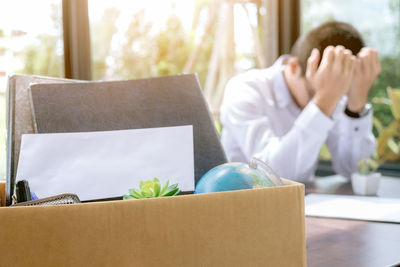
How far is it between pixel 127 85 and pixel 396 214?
0.64m

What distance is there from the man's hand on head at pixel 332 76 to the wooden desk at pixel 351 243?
66 cm

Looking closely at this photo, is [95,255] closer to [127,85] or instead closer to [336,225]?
[127,85]

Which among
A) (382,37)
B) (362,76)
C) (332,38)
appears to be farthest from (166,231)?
(382,37)

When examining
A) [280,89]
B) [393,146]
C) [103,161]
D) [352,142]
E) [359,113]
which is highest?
[103,161]

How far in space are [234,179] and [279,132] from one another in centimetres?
134

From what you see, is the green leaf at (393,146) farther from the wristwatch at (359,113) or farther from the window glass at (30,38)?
the window glass at (30,38)

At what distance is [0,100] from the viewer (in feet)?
5.08

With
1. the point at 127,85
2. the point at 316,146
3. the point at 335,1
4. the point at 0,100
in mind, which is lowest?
the point at 316,146

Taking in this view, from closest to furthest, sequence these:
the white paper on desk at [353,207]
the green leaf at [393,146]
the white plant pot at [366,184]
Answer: the white paper on desk at [353,207] < the white plant pot at [366,184] < the green leaf at [393,146]

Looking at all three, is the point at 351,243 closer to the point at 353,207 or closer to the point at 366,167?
the point at 353,207

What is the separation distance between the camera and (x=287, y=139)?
154cm

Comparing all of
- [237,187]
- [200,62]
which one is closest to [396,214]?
[237,187]

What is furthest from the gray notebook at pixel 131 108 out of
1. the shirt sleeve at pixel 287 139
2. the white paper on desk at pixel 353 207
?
the shirt sleeve at pixel 287 139

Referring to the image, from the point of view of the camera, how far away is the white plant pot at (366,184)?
1268 mm
